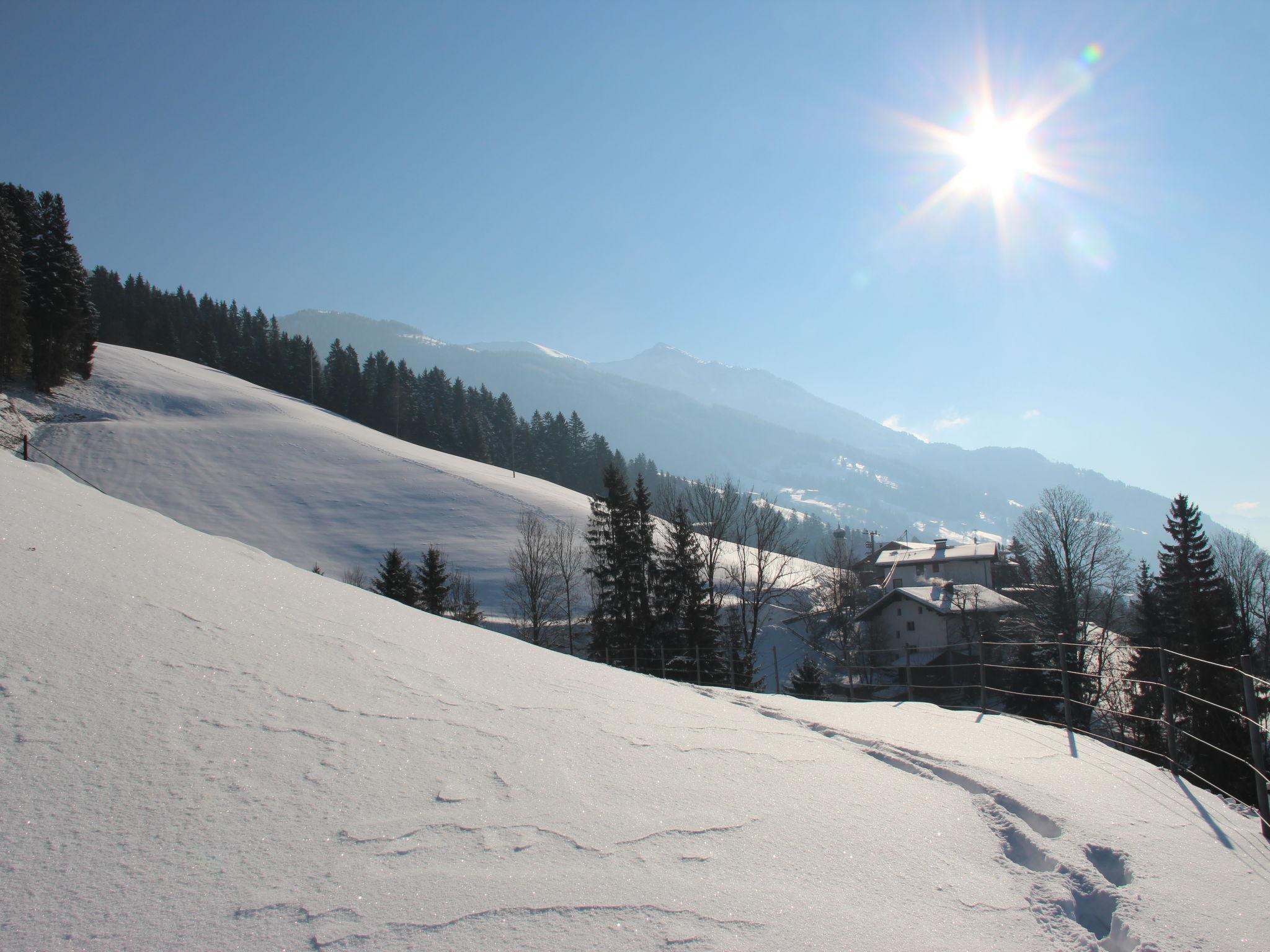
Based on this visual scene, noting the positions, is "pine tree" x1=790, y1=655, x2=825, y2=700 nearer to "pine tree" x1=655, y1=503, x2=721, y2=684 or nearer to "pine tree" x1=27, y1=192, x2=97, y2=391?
"pine tree" x1=655, y1=503, x2=721, y2=684

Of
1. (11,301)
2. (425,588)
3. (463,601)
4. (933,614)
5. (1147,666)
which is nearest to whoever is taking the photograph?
(1147,666)

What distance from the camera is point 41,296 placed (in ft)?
143

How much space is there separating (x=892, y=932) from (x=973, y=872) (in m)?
1.00

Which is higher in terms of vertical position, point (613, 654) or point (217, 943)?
point (217, 943)

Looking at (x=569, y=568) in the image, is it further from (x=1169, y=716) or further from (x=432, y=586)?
(x=1169, y=716)

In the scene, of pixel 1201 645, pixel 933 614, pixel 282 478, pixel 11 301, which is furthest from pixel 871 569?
pixel 11 301

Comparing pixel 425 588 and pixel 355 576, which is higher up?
pixel 425 588

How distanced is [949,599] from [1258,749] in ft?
129

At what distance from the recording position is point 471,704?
15.9ft

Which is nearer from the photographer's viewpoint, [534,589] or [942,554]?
[534,589]

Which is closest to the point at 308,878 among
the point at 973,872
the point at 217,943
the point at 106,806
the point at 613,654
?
the point at 217,943

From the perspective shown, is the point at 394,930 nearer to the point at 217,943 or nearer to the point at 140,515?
the point at 217,943

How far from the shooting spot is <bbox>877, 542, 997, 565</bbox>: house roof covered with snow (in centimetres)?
6075

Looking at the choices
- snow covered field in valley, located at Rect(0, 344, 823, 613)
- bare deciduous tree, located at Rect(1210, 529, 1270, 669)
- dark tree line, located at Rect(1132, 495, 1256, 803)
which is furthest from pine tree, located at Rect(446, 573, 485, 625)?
bare deciduous tree, located at Rect(1210, 529, 1270, 669)
